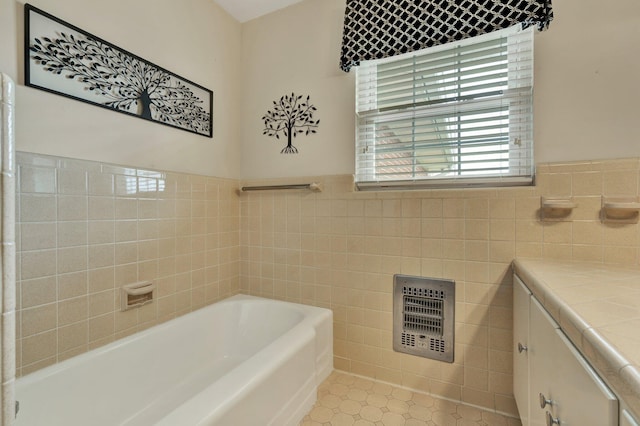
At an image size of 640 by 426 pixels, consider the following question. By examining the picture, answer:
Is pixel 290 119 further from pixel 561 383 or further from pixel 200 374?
pixel 561 383

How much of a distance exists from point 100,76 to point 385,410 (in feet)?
7.30

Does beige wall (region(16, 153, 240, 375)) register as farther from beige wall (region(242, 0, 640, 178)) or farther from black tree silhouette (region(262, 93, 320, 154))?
beige wall (region(242, 0, 640, 178))

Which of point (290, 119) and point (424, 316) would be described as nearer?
point (424, 316)

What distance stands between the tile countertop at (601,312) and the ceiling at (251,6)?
2254 millimetres

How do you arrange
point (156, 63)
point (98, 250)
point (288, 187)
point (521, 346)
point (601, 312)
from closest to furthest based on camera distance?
1. point (601, 312)
2. point (521, 346)
3. point (98, 250)
4. point (156, 63)
5. point (288, 187)

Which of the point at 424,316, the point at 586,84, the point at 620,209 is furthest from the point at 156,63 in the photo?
the point at 620,209

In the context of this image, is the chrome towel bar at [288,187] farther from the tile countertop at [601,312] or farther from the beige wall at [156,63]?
the tile countertop at [601,312]

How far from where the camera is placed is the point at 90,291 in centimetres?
129

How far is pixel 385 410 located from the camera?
1.50 m

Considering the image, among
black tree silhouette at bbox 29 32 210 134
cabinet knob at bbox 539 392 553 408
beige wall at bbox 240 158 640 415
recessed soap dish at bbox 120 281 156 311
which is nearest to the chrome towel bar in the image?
beige wall at bbox 240 158 640 415

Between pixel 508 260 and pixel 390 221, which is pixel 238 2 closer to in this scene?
pixel 390 221

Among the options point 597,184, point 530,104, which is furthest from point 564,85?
point 597,184

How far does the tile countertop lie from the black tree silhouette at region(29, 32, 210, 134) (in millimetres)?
1932

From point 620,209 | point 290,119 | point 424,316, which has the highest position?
point 290,119
